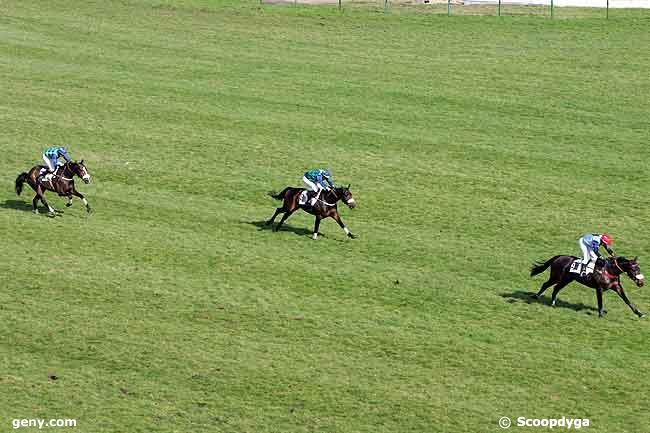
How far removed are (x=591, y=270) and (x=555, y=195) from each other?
10136 millimetres

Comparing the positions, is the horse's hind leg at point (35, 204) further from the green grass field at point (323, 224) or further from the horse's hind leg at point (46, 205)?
the green grass field at point (323, 224)

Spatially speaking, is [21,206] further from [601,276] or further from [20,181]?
[601,276]

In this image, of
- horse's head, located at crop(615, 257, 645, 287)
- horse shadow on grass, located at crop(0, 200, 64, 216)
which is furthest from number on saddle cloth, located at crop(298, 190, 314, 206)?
horse's head, located at crop(615, 257, 645, 287)

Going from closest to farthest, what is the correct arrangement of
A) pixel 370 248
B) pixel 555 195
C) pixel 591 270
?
1. pixel 591 270
2. pixel 370 248
3. pixel 555 195

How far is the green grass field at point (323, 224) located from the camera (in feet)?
75.9

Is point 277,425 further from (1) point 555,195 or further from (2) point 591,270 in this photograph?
(1) point 555,195

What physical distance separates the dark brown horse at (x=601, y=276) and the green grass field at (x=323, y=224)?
2.14ft

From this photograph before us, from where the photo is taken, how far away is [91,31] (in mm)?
56125

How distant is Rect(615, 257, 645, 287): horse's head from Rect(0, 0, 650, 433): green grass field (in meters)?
Result: 1.42

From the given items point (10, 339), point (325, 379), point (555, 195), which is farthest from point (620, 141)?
point (10, 339)

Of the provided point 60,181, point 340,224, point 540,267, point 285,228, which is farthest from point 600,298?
point 60,181

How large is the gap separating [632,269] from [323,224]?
11219 millimetres

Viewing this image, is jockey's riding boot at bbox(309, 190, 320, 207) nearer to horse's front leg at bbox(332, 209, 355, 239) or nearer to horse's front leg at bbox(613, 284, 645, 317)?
horse's front leg at bbox(332, 209, 355, 239)

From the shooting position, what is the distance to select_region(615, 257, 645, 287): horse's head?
1013 inches
